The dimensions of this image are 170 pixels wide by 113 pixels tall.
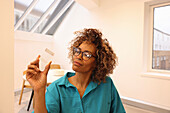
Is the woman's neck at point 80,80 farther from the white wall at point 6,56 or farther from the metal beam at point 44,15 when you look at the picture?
the metal beam at point 44,15

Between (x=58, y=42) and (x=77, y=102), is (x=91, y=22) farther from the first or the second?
(x=77, y=102)

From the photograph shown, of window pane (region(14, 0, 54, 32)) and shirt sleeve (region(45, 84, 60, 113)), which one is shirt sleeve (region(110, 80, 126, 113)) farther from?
window pane (region(14, 0, 54, 32))

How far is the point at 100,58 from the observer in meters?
0.90

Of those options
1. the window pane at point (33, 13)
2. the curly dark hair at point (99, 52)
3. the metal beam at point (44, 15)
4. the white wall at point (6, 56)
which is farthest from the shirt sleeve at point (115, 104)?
the metal beam at point (44, 15)

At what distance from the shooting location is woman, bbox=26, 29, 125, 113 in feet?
2.16

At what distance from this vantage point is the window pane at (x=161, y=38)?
2574mm

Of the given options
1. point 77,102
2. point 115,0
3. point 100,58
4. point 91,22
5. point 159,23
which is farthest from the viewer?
point 91,22

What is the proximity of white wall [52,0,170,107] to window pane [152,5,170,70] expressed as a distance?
0.34 m

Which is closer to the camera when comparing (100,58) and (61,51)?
(100,58)

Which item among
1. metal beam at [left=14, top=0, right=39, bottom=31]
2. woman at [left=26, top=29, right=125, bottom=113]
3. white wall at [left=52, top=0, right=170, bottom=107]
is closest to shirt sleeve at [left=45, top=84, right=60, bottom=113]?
woman at [left=26, top=29, right=125, bottom=113]

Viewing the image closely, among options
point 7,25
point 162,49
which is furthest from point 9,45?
point 162,49

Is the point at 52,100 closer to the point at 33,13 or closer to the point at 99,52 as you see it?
the point at 99,52

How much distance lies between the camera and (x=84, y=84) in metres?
0.87

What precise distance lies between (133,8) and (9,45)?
2.60m
